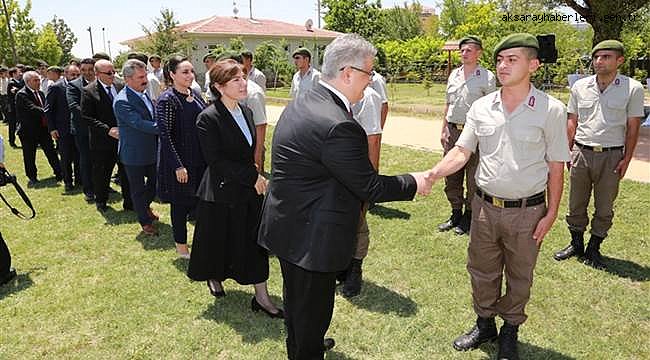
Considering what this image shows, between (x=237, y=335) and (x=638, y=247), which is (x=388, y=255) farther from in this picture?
(x=638, y=247)

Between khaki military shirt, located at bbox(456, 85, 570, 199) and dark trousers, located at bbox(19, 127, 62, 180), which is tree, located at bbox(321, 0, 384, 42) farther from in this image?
khaki military shirt, located at bbox(456, 85, 570, 199)

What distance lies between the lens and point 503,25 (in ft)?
90.2

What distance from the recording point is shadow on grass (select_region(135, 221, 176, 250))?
527 centimetres

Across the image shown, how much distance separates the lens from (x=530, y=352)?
325 cm

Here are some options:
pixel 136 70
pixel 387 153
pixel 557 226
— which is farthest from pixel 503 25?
pixel 136 70

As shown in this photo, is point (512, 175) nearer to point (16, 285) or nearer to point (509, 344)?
point (509, 344)

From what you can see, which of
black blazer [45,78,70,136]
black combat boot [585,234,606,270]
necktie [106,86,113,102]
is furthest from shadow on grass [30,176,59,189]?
black combat boot [585,234,606,270]

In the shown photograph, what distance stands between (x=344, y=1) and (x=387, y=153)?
1750 inches

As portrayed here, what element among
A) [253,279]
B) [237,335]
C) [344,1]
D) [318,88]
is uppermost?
[344,1]

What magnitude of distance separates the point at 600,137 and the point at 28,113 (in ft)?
28.5

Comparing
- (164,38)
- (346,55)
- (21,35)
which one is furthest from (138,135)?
(21,35)

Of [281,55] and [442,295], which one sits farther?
[281,55]

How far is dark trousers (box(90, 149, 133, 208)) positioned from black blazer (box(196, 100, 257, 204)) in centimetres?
360

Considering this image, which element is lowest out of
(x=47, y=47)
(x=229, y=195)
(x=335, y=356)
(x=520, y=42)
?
(x=335, y=356)
